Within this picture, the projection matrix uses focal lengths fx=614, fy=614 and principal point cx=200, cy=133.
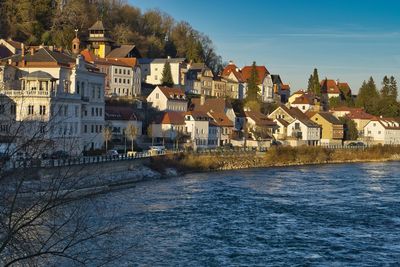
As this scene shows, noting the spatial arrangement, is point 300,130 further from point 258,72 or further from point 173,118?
point 258,72

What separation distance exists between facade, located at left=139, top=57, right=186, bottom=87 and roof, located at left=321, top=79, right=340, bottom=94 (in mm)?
45798

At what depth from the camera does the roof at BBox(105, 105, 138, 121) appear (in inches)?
2215

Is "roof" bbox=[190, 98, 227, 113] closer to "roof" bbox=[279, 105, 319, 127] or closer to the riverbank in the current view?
the riverbank

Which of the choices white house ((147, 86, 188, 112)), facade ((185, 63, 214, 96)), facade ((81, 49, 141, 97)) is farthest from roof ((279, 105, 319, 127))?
facade ((81, 49, 141, 97))

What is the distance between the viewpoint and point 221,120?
225ft

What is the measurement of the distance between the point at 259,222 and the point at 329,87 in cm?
9874

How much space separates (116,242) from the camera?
802 inches

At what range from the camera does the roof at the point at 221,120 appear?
222 feet

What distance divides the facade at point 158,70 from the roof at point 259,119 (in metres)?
11.3

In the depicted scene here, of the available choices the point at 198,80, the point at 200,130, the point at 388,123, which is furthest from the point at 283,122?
the point at 388,123

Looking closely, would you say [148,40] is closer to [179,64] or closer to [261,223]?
[179,64]

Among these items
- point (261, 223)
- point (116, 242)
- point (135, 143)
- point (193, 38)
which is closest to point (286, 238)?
point (261, 223)

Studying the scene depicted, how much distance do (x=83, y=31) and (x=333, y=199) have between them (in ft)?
186

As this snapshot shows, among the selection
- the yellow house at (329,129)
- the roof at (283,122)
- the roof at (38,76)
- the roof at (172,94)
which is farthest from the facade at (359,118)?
the roof at (38,76)
